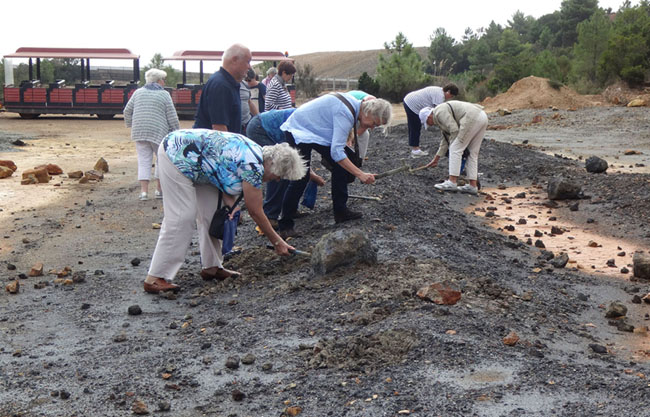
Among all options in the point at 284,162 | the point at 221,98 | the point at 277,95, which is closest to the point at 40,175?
the point at 277,95

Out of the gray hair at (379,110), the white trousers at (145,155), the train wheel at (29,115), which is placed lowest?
the train wheel at (29,115)

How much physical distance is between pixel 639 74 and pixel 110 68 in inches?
808

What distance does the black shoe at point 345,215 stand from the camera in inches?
301

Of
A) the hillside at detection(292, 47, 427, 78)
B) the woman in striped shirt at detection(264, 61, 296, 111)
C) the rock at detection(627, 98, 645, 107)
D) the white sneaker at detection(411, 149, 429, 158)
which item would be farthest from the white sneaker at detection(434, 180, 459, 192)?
the hillside at detection(292, 47, 427, 78)

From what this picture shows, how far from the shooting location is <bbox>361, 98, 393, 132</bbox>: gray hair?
256 inches

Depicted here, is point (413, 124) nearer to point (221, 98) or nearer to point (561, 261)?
point (561, 261)

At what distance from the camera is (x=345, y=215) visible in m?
7.68

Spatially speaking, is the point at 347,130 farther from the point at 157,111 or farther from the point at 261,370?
→ the point at 157,111

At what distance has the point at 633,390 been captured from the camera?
3904mm

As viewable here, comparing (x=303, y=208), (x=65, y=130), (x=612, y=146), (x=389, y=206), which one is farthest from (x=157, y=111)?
(x=65, y=130)

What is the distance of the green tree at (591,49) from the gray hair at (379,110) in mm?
28106

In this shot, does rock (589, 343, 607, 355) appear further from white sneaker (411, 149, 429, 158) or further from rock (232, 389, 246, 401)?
white sneaker (411, 149, 429, 158)

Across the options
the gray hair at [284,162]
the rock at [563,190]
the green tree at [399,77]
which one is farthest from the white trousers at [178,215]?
the green tree at [399,77]

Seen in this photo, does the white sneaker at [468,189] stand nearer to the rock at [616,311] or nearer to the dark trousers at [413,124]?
the dark trousers at [413,124]
